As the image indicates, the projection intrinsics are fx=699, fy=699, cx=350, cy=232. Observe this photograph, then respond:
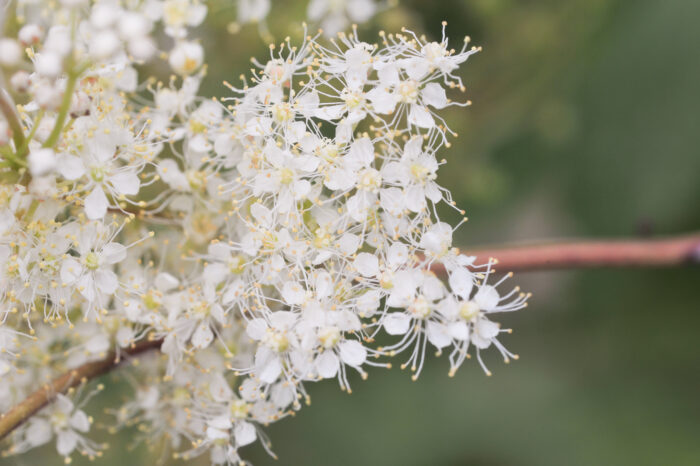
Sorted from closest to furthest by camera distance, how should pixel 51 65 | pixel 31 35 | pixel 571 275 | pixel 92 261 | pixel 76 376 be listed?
pixel 51 65 < pixel 31 35 < pixel 92 261 < pixel 76 376 < pixel 571 275

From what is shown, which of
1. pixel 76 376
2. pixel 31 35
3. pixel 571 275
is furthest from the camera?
pixel 571 275

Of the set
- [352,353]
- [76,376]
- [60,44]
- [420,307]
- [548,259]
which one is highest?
[548,259]

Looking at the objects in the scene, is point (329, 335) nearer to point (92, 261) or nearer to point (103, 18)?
point (92, 261)

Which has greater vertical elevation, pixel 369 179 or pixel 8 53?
pixel 369 179

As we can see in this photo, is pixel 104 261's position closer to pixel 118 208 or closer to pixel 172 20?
pixel 118 208

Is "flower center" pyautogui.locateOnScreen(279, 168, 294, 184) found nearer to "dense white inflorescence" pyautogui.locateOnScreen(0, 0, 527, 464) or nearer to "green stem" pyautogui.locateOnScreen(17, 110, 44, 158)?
"dense white inflorescence" pyautogui.locateOnScreen(0, 0, 527, 464)

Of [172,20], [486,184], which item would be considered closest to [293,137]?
[172,20]

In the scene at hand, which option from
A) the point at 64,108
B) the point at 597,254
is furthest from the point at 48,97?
the point at 597,254

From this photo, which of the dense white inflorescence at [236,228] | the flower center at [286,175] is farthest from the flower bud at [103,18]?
the flower center at [286,175]

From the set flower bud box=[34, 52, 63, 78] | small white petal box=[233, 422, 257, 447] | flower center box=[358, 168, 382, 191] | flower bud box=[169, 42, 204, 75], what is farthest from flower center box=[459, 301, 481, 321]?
flower bud box=[34, 52, 63, 78]
